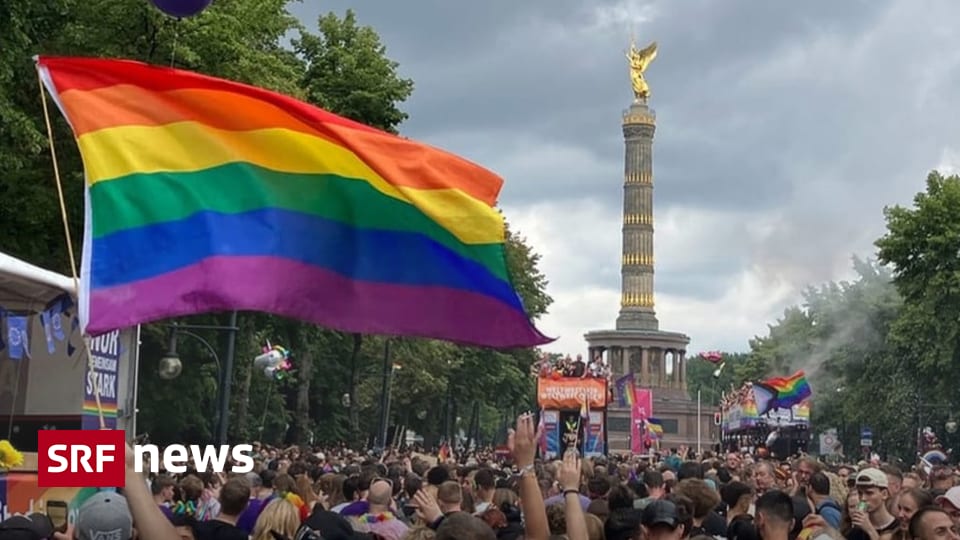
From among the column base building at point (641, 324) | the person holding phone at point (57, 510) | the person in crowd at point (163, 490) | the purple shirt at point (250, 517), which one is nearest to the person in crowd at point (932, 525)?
the purple shirt at point (250, 517)

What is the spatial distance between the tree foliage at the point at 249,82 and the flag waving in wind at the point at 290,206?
663 mm

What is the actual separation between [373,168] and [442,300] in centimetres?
96

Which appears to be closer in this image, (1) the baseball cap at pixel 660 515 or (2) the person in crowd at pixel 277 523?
(1) the baseball cap at pixel 660 515

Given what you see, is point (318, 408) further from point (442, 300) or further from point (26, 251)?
point (442, 300)

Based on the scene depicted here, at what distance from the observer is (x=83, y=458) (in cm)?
641

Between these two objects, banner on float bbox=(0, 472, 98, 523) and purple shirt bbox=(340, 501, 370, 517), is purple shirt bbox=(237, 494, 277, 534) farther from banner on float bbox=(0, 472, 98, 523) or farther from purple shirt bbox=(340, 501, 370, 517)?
banner on float bbox=(0, 472, 98, 523)

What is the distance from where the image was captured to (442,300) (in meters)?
9.13

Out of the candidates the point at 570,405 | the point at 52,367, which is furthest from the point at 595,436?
the point at 52,367

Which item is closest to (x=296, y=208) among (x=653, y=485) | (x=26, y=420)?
(x=653, y=485)

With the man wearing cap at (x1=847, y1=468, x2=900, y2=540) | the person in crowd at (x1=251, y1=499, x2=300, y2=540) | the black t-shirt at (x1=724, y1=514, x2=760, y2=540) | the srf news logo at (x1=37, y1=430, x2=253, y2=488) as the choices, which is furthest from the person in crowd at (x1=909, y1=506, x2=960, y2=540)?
the srf news logo at (x1=37, y1=430, x2=253, y2=488)

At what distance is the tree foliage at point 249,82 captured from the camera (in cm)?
2322

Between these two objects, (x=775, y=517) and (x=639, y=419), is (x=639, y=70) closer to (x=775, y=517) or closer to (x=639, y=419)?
(x=639, y=419)

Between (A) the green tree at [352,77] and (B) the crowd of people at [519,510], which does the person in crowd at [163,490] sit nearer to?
(B) the crowd of people at [519,510]

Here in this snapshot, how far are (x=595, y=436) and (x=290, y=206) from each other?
126 feet
